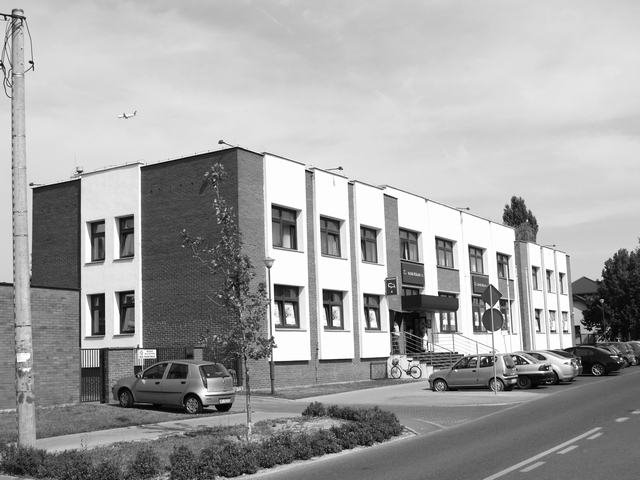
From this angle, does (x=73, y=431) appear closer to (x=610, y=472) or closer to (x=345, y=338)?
(x=610, y=472)

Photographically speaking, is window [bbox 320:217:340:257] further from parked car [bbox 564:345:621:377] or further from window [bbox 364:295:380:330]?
parked car [bbox 564:345:621:377]

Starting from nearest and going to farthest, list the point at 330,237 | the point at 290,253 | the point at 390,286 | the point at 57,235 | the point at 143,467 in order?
the point at 143,467 < the point at 290,253 < the point at 57,235 < the point at 330,237 < the point at 390,286

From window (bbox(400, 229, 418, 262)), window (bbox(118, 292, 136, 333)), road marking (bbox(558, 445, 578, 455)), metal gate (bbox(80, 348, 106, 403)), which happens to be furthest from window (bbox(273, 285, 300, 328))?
road marking (bbox(558, 445, 578, 455))

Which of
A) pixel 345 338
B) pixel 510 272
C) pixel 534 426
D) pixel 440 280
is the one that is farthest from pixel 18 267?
pixel 510 272

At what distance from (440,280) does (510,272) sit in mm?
13130

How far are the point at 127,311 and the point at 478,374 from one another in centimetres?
1451

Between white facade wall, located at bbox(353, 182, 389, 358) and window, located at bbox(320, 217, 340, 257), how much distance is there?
44.4 inches

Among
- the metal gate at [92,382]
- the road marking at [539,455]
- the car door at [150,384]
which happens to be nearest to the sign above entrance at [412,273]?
the metal gate at [92,382]

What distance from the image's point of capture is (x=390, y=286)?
124ft

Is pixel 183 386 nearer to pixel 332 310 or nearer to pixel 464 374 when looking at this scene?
Result: pixel 464 374

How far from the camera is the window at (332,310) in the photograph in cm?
3419

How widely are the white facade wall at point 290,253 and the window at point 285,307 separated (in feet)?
0.68

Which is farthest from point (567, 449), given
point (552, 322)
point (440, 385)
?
point (552, 322)

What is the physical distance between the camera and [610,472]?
10227 mm
